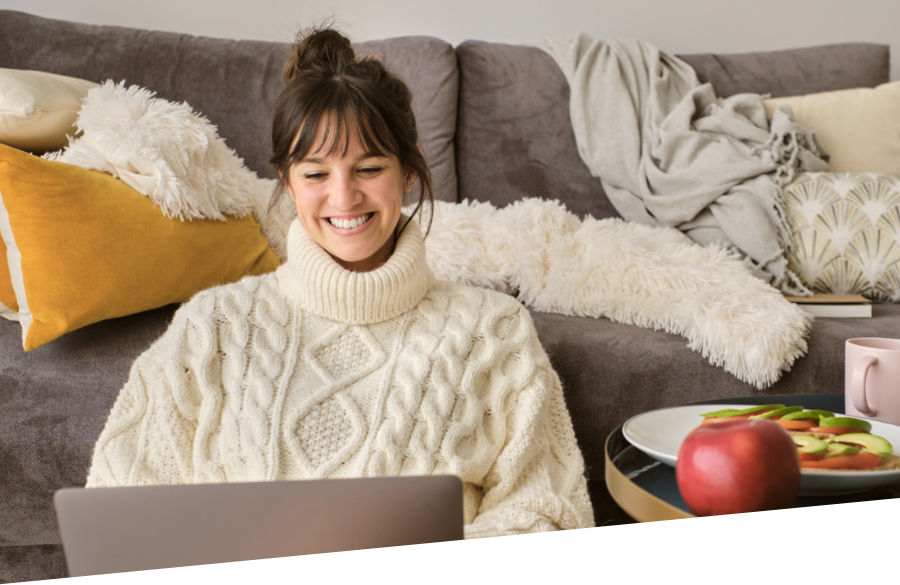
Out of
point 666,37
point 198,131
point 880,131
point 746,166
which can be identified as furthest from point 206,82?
point 880,131

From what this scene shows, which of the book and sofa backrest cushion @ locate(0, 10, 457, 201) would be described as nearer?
the book

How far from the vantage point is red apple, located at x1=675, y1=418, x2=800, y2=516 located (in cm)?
41

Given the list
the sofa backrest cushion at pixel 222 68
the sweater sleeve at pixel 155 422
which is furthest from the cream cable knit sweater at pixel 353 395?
the sofa backrest cushion at pixel 222 68

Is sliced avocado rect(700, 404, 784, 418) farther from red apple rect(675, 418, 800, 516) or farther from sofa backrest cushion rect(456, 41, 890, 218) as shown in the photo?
sofa backrest cushion rect(456, 41, 890, 218)

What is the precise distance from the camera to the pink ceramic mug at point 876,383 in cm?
62

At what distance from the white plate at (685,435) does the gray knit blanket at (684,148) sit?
0.81 meters

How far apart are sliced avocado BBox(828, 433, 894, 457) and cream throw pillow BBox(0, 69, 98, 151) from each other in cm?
104

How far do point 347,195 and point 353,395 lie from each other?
8.2 inches

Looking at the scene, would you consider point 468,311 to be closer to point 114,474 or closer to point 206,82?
point 114,474

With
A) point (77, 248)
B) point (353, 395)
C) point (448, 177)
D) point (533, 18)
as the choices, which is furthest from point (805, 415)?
point (533, 18)

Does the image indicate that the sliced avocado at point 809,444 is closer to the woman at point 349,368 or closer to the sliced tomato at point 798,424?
the sliced tomato at point 798,424

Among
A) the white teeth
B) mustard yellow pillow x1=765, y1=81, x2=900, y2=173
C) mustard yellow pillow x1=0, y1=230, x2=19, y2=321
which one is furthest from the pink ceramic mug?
mustard yellow pillow x1=765, y1=81, x2=900, y2=173

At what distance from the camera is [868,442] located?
1.69ft

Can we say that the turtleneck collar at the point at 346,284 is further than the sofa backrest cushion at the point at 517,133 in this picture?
No
